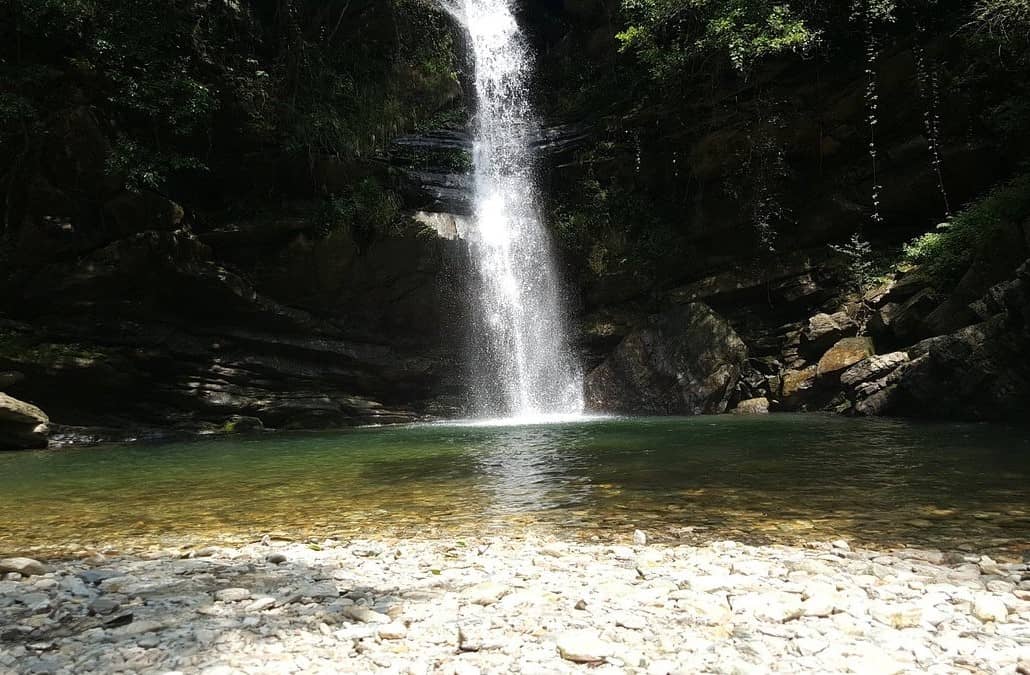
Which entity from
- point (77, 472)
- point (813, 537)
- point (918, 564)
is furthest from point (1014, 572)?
point (77, 472)

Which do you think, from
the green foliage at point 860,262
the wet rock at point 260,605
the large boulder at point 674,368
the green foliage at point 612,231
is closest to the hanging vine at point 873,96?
the green foliage at point 860,262

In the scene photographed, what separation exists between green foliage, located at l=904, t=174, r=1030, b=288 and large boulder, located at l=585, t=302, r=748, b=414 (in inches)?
180

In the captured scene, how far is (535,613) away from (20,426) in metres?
13.3

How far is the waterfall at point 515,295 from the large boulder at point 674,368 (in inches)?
47.6

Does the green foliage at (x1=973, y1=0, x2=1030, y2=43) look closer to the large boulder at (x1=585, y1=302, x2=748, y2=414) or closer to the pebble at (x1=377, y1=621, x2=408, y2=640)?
the large boulder at (x1=585, y1=302, x2=748, y2=414)

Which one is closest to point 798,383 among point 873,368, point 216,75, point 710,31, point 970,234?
point 873,368

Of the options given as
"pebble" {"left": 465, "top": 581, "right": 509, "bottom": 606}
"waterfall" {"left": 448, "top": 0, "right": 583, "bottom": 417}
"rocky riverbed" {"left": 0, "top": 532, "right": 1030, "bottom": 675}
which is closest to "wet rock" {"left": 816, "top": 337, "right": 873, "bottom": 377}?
"waterfall" {"left": 448, "top": 0, "right": 583, "bottom": 417}

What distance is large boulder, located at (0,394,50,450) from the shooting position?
1131cm

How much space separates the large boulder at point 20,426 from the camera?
11.3 metres

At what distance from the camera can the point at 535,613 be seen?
2.71 meters

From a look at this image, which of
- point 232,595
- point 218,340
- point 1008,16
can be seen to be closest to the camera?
point 232,595

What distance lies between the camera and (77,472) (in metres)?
8.07

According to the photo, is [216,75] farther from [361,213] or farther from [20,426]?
[20,426]

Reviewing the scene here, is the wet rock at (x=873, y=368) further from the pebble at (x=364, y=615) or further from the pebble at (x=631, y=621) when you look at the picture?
the pebble at (x=364, y=615)
